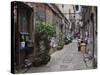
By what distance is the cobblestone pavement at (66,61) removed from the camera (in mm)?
3025

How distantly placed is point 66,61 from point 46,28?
536 mm

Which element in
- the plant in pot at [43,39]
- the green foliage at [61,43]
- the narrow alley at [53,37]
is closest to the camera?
the narrow alley at [53,37]

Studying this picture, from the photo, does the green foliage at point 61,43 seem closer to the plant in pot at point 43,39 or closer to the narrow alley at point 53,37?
the narrow alley at point 53,37

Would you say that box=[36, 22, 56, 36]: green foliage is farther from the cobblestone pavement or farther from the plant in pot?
the cobblestone pavement

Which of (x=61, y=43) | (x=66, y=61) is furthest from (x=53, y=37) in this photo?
(x=66, y=61)

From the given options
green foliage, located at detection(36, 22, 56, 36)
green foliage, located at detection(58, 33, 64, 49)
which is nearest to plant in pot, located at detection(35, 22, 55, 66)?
green foliage, located at detection(36, 22, 56, 36)

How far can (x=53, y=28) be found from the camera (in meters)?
3.04

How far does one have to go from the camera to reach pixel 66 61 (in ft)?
10.2

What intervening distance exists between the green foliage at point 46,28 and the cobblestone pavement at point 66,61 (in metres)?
0.28

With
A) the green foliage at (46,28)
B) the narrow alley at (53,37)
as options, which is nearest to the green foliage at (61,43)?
the narrow alley at (53,37)

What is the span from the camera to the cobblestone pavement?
9.93ft

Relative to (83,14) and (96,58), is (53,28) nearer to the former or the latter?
(83,14)
